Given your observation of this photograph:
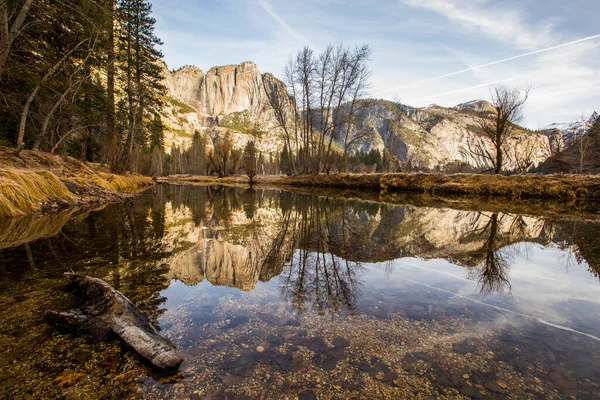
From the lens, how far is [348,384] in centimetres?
176

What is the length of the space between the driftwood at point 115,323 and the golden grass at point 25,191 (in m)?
6.72

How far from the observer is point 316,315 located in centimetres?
271

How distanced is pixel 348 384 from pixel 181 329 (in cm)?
153

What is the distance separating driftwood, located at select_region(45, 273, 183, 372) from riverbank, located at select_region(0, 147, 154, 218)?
6731 millimetres

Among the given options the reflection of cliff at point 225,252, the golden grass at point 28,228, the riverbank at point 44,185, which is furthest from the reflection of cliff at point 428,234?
the riverbank at point 44,185

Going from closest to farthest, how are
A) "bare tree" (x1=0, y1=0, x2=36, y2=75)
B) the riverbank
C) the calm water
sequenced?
the calm water < the riverbank < "bare tree" (x1=0, y1=0, x2=36, y2=75)

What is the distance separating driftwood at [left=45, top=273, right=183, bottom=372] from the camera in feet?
6.16

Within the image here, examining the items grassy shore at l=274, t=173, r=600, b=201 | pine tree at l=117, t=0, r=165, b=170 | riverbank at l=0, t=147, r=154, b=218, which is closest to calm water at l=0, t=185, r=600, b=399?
riverbank at l=0, t=147, r=154, b=218

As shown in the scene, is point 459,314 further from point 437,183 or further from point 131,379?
point 437,183

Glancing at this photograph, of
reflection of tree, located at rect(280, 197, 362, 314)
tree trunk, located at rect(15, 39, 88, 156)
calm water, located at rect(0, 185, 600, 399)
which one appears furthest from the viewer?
tree trunk, located at rect(15, 39, 88, 156)

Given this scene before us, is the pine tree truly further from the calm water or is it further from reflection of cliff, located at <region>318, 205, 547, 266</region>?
reflection of cliff, located at <region>318, 205, 547, 266</region>

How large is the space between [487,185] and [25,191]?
824 inches

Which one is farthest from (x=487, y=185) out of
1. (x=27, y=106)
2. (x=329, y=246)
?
(x=27, y=106)

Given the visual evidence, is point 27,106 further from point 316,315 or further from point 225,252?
point 316,315
